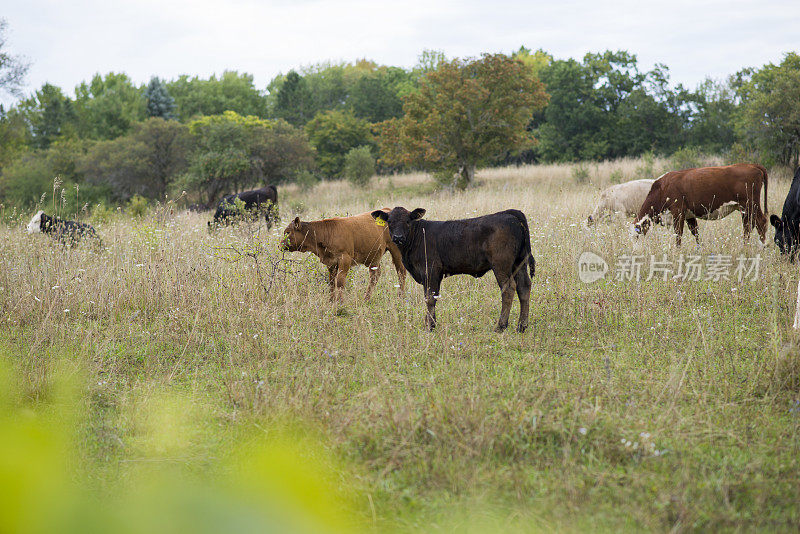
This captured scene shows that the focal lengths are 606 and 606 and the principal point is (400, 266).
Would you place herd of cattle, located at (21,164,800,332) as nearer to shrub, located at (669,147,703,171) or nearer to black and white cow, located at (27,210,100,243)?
black and white cow, located at (27,210,100,243)

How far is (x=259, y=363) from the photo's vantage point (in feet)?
17.9

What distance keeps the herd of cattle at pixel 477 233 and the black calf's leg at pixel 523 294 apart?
11 millimetres

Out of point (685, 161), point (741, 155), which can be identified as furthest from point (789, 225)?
point (741, 155)

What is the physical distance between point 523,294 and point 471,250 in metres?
0.72

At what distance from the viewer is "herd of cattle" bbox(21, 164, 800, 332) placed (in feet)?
21.0

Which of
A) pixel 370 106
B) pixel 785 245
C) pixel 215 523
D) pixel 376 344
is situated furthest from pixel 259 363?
pixel 370 106

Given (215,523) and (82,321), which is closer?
(215,523)

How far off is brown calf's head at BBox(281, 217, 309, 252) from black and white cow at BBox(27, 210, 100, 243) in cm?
430

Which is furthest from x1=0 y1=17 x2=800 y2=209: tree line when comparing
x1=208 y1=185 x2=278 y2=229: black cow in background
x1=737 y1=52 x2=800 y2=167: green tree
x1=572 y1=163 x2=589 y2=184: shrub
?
x1=208 y1=185 x2=278 y2=229: black cow in background

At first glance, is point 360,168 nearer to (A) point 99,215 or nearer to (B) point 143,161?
(B) point 143,161

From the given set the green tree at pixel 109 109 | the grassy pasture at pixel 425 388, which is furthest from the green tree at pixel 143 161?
the grassy pasture at pixel 425 388

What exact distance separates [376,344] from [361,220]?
2689 mm

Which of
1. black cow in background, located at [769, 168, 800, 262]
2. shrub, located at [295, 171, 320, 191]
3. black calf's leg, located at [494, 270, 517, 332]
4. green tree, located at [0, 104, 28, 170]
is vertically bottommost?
black calf's leg, located at [494, 270, 517, 332]

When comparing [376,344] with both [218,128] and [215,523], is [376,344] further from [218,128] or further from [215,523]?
[218,128]
